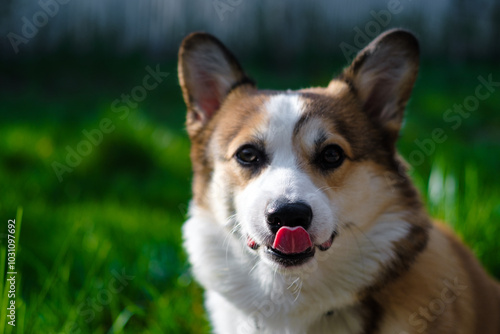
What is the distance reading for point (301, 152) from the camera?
255cm

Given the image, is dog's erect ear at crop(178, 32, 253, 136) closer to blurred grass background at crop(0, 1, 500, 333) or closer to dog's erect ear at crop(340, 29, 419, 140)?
dog's erect ear at crop(340, 29, 419, 140)

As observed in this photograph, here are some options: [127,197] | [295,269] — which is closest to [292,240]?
[295,269]

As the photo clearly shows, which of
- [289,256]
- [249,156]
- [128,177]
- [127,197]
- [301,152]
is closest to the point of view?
[289,256]

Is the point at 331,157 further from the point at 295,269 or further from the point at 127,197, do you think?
the point at 127,197

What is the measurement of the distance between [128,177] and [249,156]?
3.46m

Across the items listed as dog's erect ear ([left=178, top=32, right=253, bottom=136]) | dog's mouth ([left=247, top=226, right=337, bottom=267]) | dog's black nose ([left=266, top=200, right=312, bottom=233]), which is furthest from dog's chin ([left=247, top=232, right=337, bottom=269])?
dog's erect ear ([left=178, top=32, right=253, bottom=136])

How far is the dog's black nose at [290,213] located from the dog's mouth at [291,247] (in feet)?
0.08

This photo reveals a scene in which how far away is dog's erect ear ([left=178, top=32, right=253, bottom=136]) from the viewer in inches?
118

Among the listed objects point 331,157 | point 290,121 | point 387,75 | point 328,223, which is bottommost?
point 328,223

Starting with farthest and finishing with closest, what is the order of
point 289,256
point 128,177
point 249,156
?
point 128,177, point 249,156, point 289,256

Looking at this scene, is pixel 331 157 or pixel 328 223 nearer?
pixel 328 223

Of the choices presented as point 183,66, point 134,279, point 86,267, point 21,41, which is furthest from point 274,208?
point 21,41

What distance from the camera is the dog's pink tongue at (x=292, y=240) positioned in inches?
88.9

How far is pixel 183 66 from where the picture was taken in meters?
3.04
